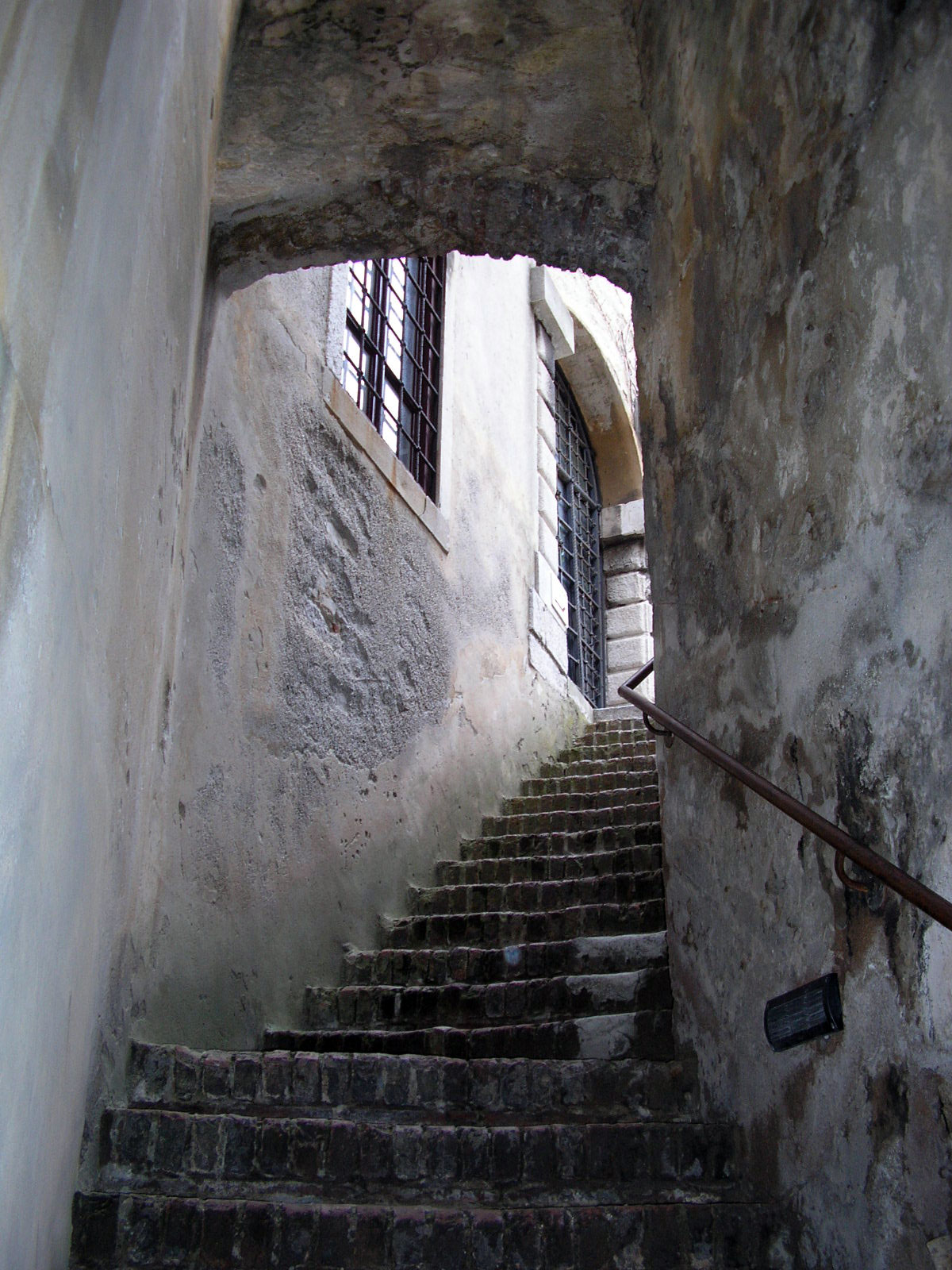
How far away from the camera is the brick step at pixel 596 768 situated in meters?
5.50

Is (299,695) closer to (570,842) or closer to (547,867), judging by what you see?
(547,867)

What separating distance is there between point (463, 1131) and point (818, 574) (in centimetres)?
140

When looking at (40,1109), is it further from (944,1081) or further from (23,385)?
(944,1081)

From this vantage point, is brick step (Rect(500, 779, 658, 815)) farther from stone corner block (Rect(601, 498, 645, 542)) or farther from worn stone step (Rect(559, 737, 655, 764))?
stone corner block (Rect(601, 498, 645, 542))

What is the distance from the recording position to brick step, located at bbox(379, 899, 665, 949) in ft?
11.4

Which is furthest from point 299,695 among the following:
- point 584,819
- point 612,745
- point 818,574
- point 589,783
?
point 612,745

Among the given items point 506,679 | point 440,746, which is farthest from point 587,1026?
point 506,679

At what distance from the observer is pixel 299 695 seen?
4.09 metres

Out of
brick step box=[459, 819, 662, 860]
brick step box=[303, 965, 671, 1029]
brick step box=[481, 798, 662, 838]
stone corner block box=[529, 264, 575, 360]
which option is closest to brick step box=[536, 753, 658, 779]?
brick step box=[481, 798, 662, 838]

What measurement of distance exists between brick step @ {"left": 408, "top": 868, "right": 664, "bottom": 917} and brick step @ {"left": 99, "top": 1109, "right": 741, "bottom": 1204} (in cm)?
118

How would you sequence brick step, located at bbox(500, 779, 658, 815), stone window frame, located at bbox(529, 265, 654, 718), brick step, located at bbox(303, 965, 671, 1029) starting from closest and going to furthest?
1. brick step, located at bbox(303, 965, 671, 1029)
2. brick step, located at bbox(500, 779, 658, 815)
3. stone window frame, located at bbox(529, 265, 654, 718)

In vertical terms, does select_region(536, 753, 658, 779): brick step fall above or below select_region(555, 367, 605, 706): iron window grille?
below

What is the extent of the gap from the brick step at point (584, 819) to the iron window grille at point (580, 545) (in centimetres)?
340

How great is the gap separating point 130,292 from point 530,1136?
6.53ft
